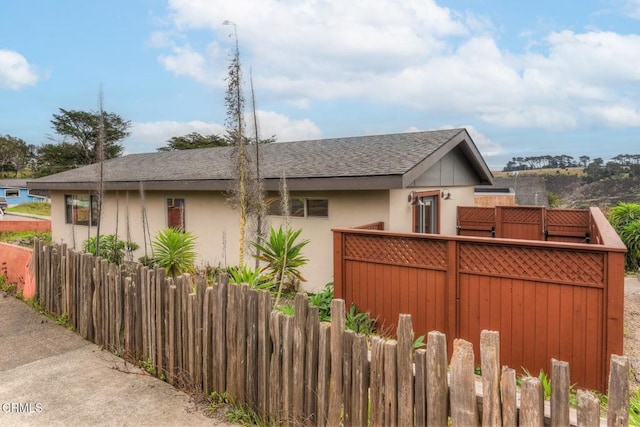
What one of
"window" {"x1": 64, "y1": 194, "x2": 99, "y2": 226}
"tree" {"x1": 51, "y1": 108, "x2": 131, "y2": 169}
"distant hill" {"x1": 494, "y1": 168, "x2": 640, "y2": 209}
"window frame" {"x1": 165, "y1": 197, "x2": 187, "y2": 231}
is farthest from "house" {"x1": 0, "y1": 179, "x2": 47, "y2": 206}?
"distant hill" {"x1": 494, "y1": 168, "x2": 640, "y2": 209}

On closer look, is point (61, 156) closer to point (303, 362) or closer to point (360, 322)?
point (360, 322)

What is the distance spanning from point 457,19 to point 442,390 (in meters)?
11.2

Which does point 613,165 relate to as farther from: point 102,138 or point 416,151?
point 102,138

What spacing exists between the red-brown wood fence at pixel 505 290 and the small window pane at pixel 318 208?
2.24 metres

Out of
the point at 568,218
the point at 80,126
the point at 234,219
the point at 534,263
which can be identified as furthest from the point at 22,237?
the point at 80,126

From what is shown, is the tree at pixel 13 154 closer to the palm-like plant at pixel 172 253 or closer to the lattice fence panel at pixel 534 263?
the palm-like plant at pixel 172 253

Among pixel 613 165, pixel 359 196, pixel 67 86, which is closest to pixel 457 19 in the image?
pixel 359 196

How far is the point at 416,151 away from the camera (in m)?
8.21

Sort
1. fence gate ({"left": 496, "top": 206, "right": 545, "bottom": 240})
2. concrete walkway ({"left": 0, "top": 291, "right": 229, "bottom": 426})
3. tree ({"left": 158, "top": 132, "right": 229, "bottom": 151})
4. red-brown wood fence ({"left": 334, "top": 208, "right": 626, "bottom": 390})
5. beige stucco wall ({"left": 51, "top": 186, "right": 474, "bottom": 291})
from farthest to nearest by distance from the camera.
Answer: tree ({"left": 158, "top": 132, "right": 229, "bottom": 151})
fence gate ({"left": 496, "top": 206, "right": 545, "bottom": 240})
beige stucco wall ({"left": 51, "top": 186, "right": 474, "bottom": 291})
red-brown wood fence ({"left": 334, "top": 208, "right": 626, "bottom": 390})
concrete walkway ({"left": 0, "top": 291, "right": 229, "bottom": 426})

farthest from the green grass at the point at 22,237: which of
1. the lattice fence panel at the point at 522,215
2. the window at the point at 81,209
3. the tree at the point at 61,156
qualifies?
the tree at the point at 61,156

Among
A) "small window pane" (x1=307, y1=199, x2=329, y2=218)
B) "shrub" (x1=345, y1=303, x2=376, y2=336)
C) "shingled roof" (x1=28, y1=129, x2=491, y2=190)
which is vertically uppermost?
"shingled roof" (x1=28, y1=129, x2=491, y2=190)

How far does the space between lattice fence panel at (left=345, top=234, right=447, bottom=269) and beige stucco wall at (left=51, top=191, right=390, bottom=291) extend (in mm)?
1697

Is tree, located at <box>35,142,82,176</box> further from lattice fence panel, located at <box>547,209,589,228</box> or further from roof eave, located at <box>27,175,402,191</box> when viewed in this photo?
lattice fence panel, located at <box>547,209,589,228</box>

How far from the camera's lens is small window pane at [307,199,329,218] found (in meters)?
8.09
